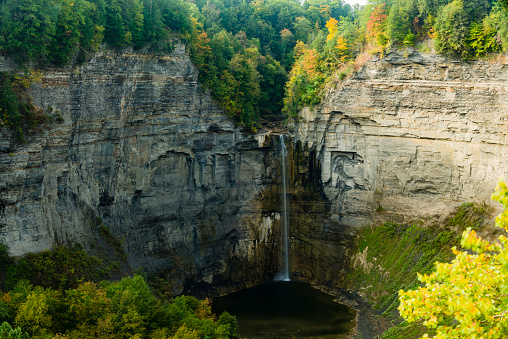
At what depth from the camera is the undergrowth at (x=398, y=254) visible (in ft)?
112

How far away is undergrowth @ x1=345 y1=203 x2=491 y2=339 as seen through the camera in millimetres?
34031

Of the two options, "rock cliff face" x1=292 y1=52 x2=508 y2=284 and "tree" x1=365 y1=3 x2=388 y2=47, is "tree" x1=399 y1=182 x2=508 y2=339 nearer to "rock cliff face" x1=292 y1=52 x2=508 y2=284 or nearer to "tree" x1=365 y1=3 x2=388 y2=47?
"rock cliff face" x1=292 y1=52 x2=508 y2=284

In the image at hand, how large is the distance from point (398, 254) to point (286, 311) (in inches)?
372

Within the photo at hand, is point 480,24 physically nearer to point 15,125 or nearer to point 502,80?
point 502,80

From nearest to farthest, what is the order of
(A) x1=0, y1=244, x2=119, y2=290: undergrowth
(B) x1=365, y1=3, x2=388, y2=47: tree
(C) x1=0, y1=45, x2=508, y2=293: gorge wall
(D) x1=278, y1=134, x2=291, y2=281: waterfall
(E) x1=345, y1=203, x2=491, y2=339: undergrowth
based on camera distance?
1. (A) x1=0, y1=244, x2=119, y2=290: undergrowth
2. (C) x1=0, y1=45, x2=508, y2=293: gorge wall
3. (E) x1=345, y1=203, x2=491, y2=339: undergrowth
4. (B) x1=365, y1=3, x2=388, y2=47: tree
5. (D) x1=278, y1=134, x2=291, y2=281: waterfall

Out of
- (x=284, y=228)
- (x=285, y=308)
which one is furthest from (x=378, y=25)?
(x=285, y=308)

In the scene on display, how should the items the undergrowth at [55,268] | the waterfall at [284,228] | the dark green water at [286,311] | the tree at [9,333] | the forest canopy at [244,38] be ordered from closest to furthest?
the tree at [9,333], the undergrowth at [55,268], the forest canopy at [244,38], the dark green water at [286,311], the waterfall at [284,228]

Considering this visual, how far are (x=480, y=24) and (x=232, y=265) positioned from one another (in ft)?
88.3

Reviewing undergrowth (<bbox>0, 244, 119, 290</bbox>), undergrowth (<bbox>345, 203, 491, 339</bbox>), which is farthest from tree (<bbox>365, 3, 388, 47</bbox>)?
undergrowth (<bbox>0, 244, 119, 290</bbox>)

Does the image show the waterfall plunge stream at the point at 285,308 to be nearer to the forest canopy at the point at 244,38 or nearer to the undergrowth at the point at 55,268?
the forest canopy at the point at 244,38

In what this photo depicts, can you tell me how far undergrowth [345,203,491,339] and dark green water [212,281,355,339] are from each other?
8.85ft

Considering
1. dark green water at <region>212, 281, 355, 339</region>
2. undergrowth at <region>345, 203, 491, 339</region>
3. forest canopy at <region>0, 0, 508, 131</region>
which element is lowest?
dark green water at <region>212, 281, 355, 339</region>

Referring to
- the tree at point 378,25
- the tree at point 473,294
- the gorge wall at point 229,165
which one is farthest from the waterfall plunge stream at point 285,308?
the tree at point 473,294

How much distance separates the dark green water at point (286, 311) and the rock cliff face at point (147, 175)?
287 cm
